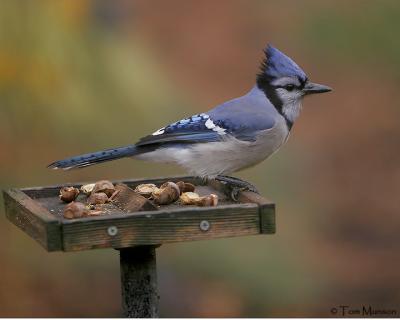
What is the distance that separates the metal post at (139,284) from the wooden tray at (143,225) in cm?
16

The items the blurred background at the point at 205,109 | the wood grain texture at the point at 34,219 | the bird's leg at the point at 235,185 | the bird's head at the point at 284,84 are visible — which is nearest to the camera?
the wood grain texture at the point at 34,219

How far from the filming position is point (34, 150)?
5.33 metres

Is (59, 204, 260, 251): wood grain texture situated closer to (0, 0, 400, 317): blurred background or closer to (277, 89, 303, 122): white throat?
(277, 89, 303, 122): white throat

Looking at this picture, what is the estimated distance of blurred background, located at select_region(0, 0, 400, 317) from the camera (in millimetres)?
5266

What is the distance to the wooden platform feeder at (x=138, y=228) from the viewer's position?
3092mm

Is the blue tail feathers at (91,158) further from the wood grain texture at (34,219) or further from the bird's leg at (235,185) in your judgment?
the bird's leg at (235,185)

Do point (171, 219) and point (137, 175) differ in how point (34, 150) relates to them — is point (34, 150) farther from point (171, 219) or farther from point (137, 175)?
point (171, 219)

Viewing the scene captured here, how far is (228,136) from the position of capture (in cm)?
392

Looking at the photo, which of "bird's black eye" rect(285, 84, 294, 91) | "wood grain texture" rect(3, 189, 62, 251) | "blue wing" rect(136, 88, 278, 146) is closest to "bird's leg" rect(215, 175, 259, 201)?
"blue wing" rect(136, 88, 278, 146)

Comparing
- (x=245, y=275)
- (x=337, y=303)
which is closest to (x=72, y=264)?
(x=245, y=275)

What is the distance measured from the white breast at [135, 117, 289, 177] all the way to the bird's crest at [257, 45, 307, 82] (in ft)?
0.74

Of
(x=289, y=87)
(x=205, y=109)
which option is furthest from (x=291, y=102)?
(x=205, y=109)

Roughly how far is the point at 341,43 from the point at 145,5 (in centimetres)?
127
